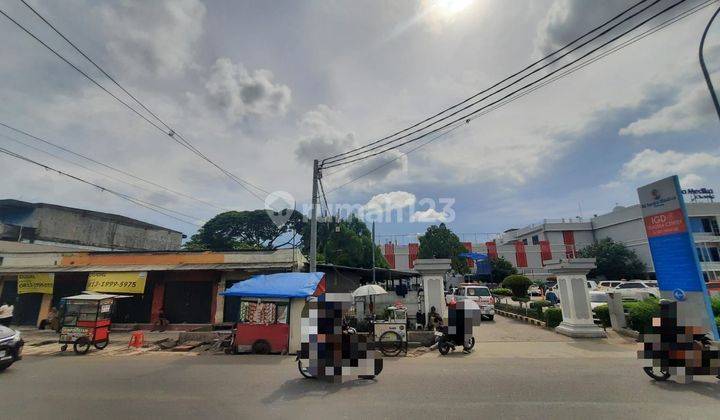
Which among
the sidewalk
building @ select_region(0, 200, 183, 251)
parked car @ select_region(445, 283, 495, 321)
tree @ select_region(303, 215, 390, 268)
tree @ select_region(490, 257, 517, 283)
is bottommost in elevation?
the sidewalk

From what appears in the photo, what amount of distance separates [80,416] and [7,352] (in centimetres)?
559

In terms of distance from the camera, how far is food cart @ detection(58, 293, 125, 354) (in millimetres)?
11516

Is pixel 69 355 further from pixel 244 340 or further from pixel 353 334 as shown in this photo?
pixel 353 334

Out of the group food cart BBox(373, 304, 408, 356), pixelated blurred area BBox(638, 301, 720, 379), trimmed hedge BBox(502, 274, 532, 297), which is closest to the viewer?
pixelated blurred area BBox(638, 301, 720, 379)

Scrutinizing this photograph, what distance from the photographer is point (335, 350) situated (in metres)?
7.25

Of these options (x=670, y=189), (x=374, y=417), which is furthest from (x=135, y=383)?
(x=670, y=189)

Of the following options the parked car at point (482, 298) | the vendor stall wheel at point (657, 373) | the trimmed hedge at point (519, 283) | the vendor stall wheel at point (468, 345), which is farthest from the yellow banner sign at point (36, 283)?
the trimmed hedge at point (519, 283)

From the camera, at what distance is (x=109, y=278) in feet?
55.8

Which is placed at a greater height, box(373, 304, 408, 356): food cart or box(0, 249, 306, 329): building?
box(0, 249, 306, 329): building

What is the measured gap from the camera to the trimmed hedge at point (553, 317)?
1424 cm

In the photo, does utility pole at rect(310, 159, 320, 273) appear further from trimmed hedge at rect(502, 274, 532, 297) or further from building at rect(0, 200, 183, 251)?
building at rect(0, 200, 183, 251)

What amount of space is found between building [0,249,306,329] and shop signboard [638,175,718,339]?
14801mm

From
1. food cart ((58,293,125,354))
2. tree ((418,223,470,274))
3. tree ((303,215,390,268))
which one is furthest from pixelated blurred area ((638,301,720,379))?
tree ((418,223,470,274))

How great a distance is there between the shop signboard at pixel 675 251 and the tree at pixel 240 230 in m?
42.1
